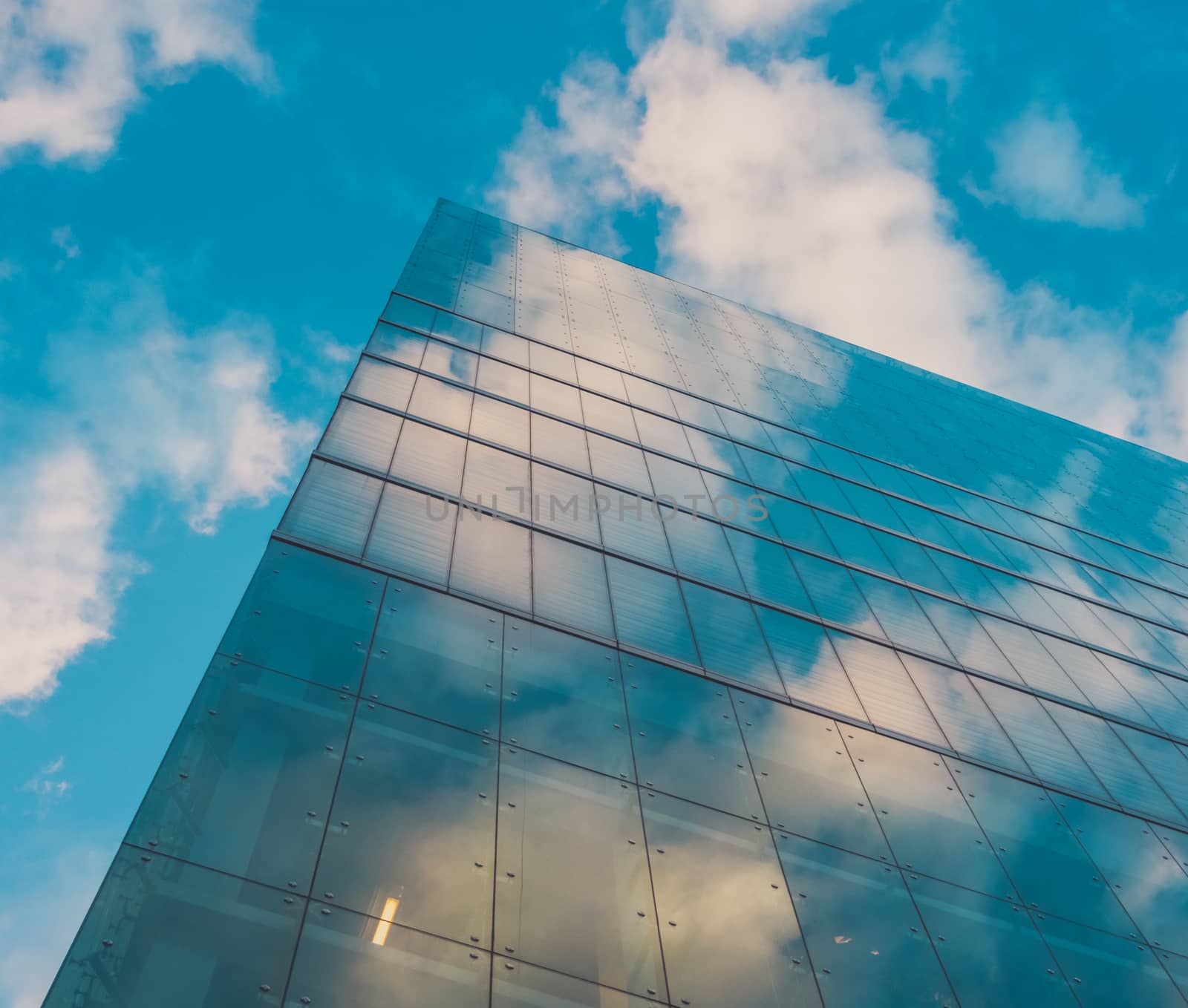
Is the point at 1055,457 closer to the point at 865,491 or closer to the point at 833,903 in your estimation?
the point at 865,491

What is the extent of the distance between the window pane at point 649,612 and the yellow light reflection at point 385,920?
431 centimetres

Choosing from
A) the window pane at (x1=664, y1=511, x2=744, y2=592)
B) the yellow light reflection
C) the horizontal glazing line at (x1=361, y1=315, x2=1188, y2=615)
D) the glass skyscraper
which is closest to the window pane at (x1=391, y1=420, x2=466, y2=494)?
the glass skyscraper

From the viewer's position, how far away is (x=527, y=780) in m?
7.23

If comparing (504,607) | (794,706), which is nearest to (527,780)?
(504,607)

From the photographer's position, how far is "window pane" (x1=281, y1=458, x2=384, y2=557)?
917 centimetres

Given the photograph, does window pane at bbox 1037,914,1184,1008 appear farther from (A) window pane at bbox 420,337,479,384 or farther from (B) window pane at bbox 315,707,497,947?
(A) window pane at bbox 420,337,479,384

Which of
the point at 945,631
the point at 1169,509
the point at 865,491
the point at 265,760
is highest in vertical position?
the point at 1169,509

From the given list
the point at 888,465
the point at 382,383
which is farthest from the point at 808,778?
the point at 888,465

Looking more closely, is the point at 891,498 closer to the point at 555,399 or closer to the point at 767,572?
the point at 767,572

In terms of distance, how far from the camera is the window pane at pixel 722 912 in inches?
251

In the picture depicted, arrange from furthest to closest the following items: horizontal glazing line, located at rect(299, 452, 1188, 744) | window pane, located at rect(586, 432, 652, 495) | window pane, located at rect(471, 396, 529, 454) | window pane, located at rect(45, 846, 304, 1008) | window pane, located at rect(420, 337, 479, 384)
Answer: window pane, located at rect(420, 337, 479, 384) → window pane, located at rect(586, 432, 652, 495) → window pane, located at rect(471, 396, 529, 454) → horizontal glazing line, located at rect(299, 452, 1188, 744) → window pane, located at rect(45, 846, 304, 1008)

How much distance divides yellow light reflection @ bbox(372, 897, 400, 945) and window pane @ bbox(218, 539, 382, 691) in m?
1.98

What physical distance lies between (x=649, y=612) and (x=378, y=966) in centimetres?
558

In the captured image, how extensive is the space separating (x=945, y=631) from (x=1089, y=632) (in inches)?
136
